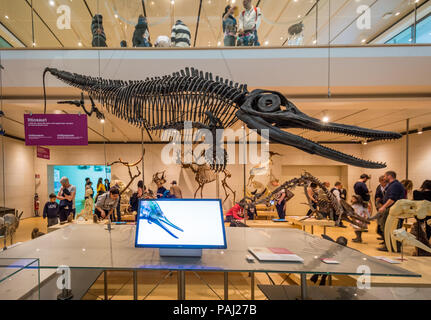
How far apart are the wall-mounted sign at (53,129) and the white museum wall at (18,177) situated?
142 centimetres

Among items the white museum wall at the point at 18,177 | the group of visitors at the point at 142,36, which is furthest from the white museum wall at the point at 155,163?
the group of visitors at the point at 142,36

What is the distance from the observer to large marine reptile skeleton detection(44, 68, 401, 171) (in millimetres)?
1645

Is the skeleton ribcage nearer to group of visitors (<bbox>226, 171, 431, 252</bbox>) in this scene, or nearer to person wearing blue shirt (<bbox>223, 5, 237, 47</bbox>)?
person wearing blue shirt (<bbox>223, 5, 237, 47</bbox>)

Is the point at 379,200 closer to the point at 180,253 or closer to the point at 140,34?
the point at 180,253

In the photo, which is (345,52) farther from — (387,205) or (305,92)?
(387,205)

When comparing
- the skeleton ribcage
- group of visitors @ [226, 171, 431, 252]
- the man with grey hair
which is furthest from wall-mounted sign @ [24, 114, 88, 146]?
group of visitors @ [226, 171, 431, 252]

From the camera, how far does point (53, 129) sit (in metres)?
2.30

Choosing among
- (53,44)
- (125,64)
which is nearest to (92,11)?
(53,44)

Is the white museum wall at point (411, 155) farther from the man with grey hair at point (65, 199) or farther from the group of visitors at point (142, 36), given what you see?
the man with grey hair at point (65, 199)

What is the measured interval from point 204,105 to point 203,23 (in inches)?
92.1

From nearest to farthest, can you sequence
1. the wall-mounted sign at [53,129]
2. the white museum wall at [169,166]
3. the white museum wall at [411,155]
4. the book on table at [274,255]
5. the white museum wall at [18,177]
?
the book on table at [274,255] < the wall-mounted sign at [53,129] < the white museum wall at [18,177] < the white museum wall at [169,166] < the white museum wall at [411,155]

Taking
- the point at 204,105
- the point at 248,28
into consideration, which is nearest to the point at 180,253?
the point at 204,105

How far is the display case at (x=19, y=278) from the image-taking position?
1.09 m

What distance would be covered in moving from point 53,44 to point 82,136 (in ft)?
5.83
